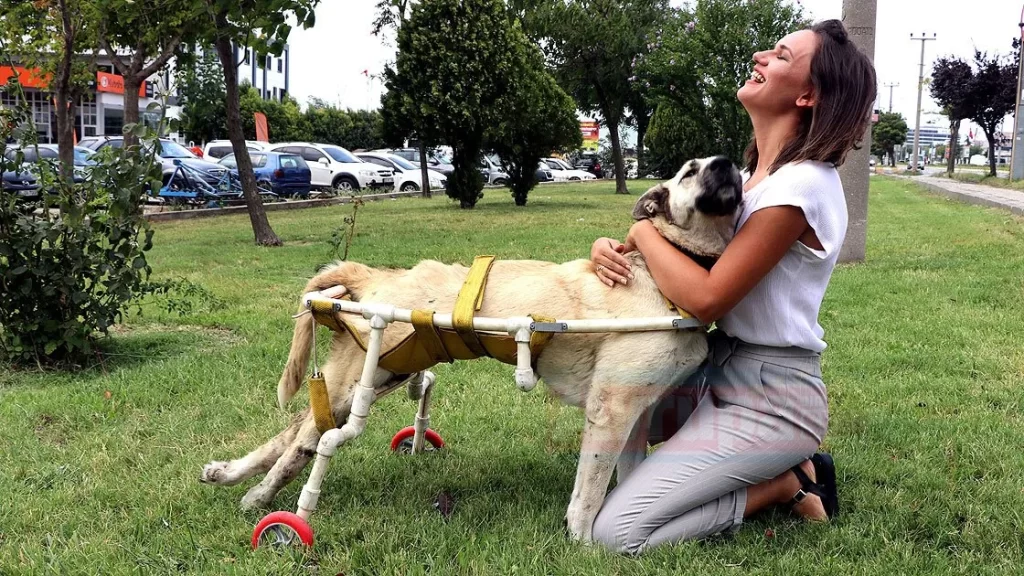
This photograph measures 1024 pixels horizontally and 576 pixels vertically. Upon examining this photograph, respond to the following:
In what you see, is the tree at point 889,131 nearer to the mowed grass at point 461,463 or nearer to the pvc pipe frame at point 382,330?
the mowed grass at point 461,463

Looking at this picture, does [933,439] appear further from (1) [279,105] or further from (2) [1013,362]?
(1) [279,105]

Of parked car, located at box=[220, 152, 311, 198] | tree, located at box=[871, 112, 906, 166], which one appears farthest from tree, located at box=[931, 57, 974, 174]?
tree, located at box=[871, 112, 906, 166]

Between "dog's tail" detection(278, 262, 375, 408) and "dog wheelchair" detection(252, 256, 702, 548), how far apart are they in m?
0.08

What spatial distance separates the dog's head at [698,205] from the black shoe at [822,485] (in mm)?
933

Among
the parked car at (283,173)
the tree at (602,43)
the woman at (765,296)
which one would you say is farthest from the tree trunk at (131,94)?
the tree at (602,43)

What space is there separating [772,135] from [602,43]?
23674mm

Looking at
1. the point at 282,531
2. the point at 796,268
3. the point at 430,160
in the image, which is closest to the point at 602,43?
the point at 430,160

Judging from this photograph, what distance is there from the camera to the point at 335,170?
79.7 ft

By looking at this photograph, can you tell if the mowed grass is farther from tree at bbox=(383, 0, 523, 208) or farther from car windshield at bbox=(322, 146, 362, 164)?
car windshield at bbox=(322, 146, 362, 164)

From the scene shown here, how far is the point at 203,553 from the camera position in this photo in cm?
286

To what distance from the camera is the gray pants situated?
2.78m

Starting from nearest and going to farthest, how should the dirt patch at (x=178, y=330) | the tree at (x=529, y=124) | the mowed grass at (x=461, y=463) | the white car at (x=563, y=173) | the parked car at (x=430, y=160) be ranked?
the mowed grass at (x=461, y=463) < the dirt patch at (x=178, y=330) < the tree at (x=529, y=124) < the parked car at (x=430, y=160) < the white car at (x=563, y=173)

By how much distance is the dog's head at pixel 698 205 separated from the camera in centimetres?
262

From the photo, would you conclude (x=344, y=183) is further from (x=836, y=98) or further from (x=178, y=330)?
(x=836, y=98)
